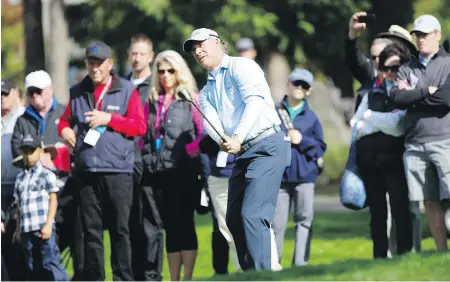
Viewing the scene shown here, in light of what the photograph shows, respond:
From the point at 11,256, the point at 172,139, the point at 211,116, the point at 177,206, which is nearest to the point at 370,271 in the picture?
the point at 211,116

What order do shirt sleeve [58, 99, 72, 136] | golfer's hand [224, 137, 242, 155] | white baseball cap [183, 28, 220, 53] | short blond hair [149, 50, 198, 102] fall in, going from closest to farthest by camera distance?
golfer's hand [224, 137, 242, 155] → white baseball cap [183, 28, 220, 53] → shirt sleeve [58, 99, 72, 136] → short blond hair [149, 50, 198, 102]

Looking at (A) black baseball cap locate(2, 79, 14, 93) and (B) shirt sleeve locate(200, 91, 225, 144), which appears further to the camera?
(A) black baseball cap locate(2, 79, 14, 93)

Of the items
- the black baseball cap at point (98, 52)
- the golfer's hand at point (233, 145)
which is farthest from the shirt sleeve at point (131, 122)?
the golfer's hand at point (233, 145)

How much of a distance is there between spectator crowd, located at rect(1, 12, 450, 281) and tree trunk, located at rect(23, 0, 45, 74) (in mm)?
14279

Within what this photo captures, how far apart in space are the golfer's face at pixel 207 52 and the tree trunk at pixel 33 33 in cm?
→ 1727

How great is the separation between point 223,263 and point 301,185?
3.50 feet

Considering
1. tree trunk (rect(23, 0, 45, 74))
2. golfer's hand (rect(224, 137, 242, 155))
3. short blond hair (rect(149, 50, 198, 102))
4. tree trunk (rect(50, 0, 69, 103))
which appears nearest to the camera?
golfer's hand (rect(224, 137, 242, 155))

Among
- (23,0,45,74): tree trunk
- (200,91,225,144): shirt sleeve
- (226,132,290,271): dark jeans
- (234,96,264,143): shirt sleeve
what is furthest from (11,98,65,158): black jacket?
(23,0,45,74): tree trunk

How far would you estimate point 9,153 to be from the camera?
43.5 feet

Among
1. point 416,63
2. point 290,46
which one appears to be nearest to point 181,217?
point 416,63

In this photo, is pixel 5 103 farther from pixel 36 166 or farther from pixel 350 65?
pixel 350 65

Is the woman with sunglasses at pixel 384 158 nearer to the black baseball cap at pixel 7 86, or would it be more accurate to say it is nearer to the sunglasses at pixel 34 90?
the sunglasses at pixel 34 90

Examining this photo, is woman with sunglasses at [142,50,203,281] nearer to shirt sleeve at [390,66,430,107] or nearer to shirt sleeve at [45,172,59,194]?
shirt sleeve at [45,172,59,194]

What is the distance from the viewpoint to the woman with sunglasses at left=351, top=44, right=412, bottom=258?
1234 centimetres
